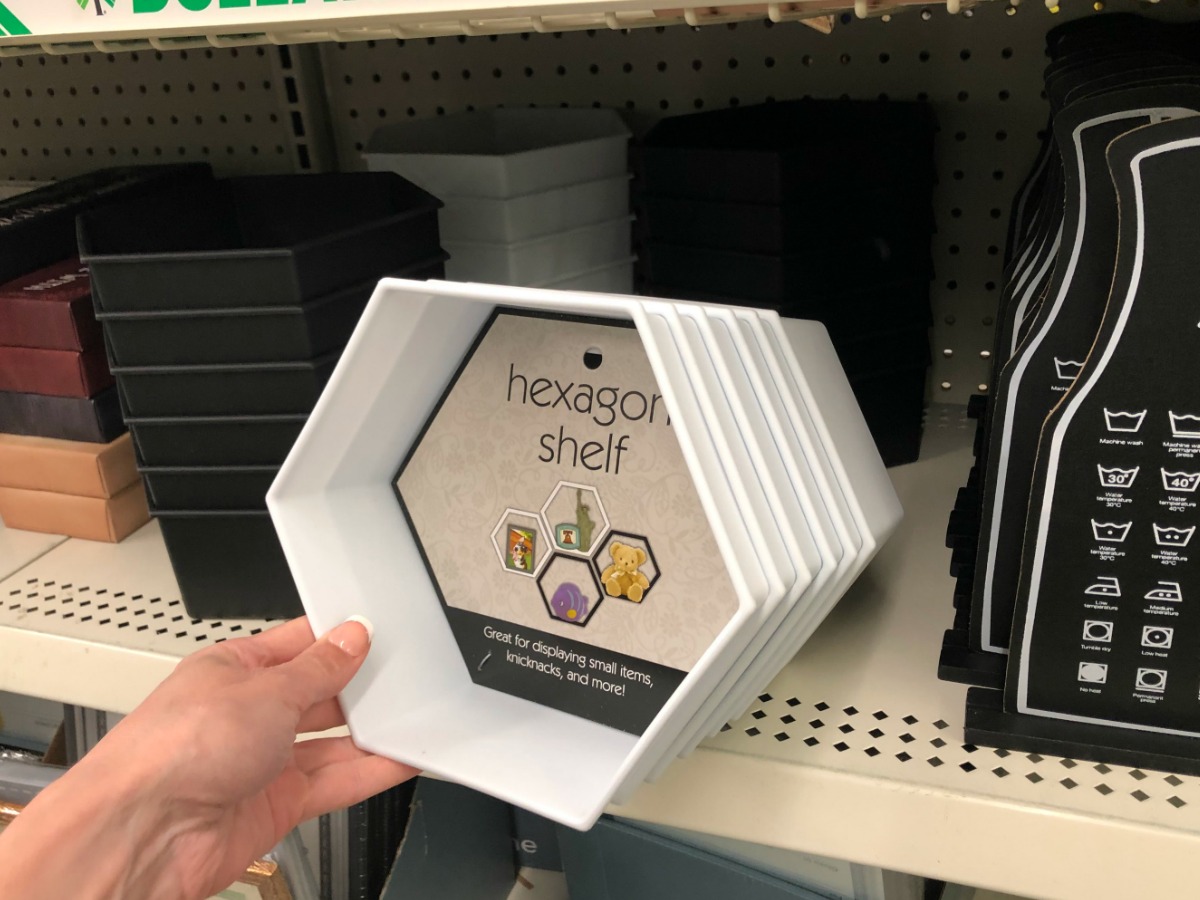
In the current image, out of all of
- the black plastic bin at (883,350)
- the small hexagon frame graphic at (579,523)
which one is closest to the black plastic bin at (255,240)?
the small hexagon frame graphic at (579,523)

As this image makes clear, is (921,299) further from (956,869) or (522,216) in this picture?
(956,869)

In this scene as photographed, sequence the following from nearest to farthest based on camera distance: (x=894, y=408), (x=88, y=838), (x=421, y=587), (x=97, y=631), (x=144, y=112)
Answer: (x=88, y=838) → (x=421, y=587) → (x=97, y=631) → (x=894, y=408) → (x=144, y=112)

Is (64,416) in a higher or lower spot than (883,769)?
higher

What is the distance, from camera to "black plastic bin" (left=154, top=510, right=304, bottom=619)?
703mm

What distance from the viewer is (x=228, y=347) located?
64 centimetres

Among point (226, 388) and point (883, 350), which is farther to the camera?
point (883, 350)

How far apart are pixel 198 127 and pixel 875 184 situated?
0.79m

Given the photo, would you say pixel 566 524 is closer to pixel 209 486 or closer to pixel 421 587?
pixel 421 587

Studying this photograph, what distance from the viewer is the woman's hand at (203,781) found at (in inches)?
18.5

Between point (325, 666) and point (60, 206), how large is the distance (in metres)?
0.59

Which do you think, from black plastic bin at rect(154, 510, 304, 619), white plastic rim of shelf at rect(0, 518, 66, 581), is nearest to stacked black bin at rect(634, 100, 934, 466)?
black plastic bin at rect(154, 510, 304, 619)

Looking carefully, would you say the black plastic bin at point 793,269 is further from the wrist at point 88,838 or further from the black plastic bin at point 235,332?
the wrist at point 88,838

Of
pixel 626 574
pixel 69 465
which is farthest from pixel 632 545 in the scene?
pixel 69 465

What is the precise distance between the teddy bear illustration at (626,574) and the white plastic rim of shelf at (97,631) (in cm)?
32
